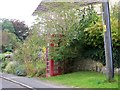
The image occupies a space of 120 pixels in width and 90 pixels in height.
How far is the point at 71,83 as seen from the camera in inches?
612

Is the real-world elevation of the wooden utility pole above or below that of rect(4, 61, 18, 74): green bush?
A: above

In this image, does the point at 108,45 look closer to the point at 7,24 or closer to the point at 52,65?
the point at 52,65

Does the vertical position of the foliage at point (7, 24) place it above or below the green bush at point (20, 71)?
above

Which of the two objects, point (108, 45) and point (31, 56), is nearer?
point (108, 45)

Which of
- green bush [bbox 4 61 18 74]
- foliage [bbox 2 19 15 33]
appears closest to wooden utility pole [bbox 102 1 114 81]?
green bush [bbox 4 61 18 74]

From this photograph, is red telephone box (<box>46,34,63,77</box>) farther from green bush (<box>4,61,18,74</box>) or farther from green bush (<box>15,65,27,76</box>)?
green bush (<box>4,61,18,74</box>)

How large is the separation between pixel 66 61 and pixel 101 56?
274 cm

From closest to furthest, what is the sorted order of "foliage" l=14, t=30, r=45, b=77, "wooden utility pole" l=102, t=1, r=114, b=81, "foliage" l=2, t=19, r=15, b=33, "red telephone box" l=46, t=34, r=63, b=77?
1. "wooden utility pole" l=102, t=1, r=114, b=81
2. "red telephone box" l=46, t=34, r=63, b=77
3. "foliage" l=14, t=30, r=45, b=77
4. "foliage" l=2, t=19, r=15, b=33

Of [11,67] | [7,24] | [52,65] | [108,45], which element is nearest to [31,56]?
[52,65]

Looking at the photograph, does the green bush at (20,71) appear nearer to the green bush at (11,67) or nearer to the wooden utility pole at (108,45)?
the green bush at (11,67)

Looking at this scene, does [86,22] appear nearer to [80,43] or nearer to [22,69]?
[80,43]

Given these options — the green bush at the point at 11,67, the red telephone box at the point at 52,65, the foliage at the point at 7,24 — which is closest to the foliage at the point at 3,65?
the green bush at the point at 11,67

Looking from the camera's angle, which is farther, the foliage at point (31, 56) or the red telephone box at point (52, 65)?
the foliage at point (31, 56)

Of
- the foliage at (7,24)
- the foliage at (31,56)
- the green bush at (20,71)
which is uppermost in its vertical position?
the foliage at (7,24)
